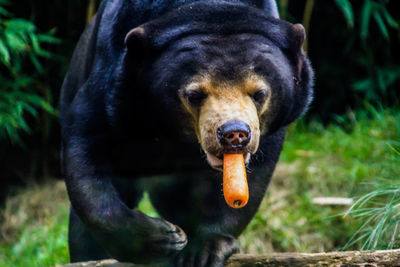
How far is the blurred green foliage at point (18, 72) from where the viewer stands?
5.54 metres

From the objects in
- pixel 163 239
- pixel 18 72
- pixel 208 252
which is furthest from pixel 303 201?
pixel 18 72

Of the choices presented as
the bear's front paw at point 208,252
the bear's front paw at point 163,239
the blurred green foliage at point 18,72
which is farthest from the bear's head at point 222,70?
the blurred green foliage at point 18,72

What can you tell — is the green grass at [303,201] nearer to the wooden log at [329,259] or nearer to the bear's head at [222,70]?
the bear's head at [222,70]

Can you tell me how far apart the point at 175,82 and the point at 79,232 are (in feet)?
4.34

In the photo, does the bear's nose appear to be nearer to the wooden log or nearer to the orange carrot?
the orange carrot

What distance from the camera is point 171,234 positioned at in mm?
3150

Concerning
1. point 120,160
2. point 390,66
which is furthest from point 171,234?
point 390,66

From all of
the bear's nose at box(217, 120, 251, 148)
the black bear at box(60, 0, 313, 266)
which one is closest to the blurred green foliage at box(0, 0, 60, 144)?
the black bear at box(60, 0, 313, 266)

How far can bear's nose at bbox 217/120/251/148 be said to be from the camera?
2.76m

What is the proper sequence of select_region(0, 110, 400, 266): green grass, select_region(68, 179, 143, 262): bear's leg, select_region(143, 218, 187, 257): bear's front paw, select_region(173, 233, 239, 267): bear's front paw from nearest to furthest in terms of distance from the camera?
select_region(143, 218, 187, 257): bear's front paw, select_region(173, 233, 239, 267): bear's front paw, select_region(68, 179, 143, 262): bear's leg, select_region(0, 110, 400, 266): green grass

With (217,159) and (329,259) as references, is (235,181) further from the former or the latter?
(329,259)

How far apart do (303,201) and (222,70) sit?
98.1 inches

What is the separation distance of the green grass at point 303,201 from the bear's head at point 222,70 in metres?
1.03

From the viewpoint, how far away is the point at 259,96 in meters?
3.05
